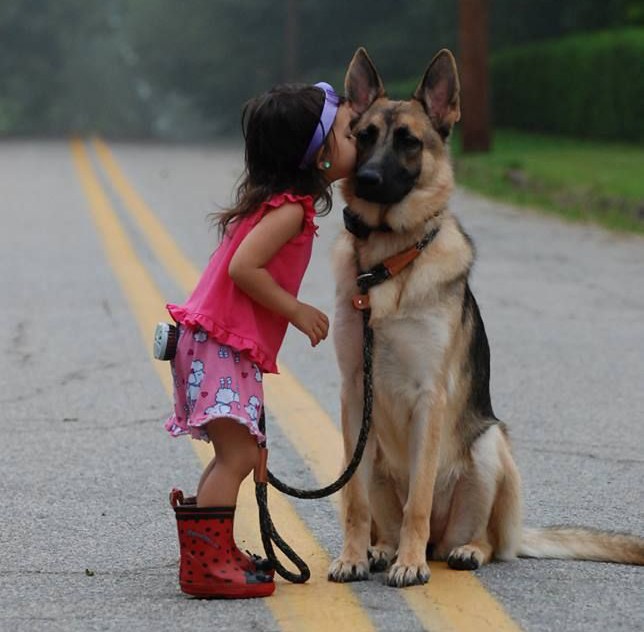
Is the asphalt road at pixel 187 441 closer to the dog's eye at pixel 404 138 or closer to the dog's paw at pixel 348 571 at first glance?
the dog's paw at pixel 348 571

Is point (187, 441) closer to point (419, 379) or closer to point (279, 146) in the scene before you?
point (419, 379)

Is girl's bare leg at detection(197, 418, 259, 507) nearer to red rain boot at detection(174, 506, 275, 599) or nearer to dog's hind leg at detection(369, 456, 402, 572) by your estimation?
red rain boot at detection(174, 506, 275, 599)

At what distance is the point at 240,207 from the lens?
471 cm

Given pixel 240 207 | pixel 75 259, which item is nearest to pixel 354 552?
pixel 240 207

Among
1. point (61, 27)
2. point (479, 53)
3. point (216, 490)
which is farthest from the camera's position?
point (61, 27)

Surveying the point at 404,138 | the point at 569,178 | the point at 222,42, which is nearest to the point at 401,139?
the point at 404,138

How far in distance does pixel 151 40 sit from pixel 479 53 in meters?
33.6

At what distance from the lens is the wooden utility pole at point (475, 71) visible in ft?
89.7

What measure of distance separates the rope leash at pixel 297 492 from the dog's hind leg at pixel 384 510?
24 centimetres

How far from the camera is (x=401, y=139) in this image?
16.1 ft

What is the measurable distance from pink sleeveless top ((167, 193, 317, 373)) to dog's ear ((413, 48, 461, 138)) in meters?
0.59

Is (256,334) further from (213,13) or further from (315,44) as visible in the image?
(213,13)

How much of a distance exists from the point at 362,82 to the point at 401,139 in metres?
0.32

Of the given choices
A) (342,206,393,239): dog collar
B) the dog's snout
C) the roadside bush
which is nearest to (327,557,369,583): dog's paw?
(342,206,393,239): dog collar
